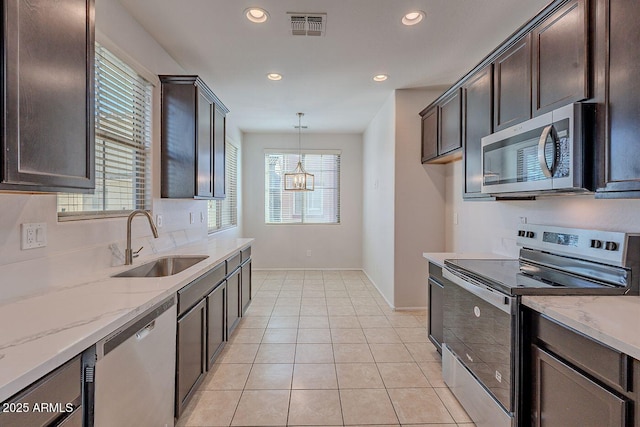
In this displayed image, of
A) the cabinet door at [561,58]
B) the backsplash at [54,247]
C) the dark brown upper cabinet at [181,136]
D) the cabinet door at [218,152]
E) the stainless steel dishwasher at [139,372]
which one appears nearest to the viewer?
Result: the stainless steel dishwasher at [139,372]

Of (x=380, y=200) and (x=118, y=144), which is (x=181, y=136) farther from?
(x=380, y=200)

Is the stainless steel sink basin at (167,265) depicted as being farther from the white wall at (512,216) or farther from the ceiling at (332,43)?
the white wall at (512,216)

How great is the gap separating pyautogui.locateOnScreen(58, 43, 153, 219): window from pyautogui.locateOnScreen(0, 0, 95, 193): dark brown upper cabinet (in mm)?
613

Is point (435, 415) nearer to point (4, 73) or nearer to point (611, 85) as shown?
point (611, 85)

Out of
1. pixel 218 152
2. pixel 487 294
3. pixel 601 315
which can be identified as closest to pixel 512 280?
pixel 487 294

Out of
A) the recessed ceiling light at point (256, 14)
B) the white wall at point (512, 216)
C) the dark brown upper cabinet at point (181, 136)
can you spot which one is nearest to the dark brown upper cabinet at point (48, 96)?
the recessed ceiling light at point (256, 14)

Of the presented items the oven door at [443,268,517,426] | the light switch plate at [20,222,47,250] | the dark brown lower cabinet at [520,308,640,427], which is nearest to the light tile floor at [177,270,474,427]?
the oven door at [443,268,517,426]

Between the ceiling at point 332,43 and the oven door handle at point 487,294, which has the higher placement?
the ceiling at point 332,43

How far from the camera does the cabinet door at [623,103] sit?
128 cm

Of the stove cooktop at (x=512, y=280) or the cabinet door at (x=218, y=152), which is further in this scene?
the cabinet door at (x=218, y=152)

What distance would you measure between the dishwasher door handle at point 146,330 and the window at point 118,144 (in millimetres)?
875

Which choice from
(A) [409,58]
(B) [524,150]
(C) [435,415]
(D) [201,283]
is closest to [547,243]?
(B) [524,150]

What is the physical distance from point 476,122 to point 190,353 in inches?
107

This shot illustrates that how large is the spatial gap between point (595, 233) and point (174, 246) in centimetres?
319
